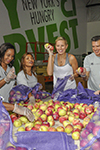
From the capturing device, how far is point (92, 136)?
3.03 ft

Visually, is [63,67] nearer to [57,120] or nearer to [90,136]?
[57,120]

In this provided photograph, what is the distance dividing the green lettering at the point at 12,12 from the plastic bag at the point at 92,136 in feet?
15.8

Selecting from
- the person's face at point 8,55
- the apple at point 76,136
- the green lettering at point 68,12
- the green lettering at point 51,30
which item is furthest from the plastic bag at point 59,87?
the green lettering at point 68,12

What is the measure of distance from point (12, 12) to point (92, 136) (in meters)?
5.06

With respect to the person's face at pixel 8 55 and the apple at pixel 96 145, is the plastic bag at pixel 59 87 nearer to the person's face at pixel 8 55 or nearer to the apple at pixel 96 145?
the person's face at pixel 8 55

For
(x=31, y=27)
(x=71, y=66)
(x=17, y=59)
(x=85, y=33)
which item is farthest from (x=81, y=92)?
(x=85, y=33)

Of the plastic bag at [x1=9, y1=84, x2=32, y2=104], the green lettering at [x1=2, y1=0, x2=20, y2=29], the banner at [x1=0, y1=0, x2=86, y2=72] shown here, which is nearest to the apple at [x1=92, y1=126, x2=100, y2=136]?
the plastic bag at [x1=9, y1=84, x2=32, y2=104]

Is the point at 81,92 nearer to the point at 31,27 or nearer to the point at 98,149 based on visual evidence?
the point at 98,149

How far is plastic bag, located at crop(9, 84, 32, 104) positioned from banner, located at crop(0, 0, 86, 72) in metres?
3.18

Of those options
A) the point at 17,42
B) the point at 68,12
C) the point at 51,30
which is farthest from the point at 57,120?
the point at 68,12

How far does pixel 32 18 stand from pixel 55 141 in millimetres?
5478

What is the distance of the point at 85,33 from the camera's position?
9008 millimetres

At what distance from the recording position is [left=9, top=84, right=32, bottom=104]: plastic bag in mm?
1957

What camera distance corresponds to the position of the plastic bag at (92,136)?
2.93 feet
